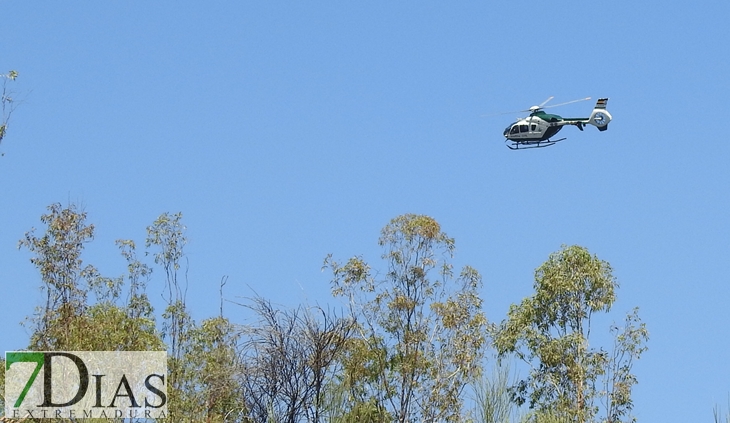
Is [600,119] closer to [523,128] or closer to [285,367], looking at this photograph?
[523,128]

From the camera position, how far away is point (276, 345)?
1502 centimetres

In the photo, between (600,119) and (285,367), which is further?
(600,119)

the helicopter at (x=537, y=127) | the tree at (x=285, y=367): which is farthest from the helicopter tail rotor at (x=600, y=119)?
the tree at (x=285, y=367)

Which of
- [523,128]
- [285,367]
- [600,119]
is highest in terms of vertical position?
[600,119]

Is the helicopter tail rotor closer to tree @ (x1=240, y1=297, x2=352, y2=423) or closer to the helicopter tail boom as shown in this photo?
the helicopter tail boom

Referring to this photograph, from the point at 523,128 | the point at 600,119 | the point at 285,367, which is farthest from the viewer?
the point at 600,119

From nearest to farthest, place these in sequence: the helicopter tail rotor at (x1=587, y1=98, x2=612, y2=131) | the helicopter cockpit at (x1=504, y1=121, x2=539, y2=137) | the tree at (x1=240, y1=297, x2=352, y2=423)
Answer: the tree at (x1=240, y1=297, x2=352, y2=423), the helicopter cockpit at (x1=504, y1=121, x2=539, y2=137), the helicopter tail rotor at (x1=587, y1=98, x2=612, y2=131)

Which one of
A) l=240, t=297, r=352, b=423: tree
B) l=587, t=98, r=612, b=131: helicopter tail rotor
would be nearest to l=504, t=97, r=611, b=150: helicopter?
l=587, t=98, r=612, b=131: helicopter tail rotor

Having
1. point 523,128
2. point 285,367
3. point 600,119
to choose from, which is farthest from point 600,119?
point 285,367

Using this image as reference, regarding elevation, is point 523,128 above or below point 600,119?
below

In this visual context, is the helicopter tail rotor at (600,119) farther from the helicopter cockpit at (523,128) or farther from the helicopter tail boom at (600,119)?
the helicopter cockpit at (523,128)

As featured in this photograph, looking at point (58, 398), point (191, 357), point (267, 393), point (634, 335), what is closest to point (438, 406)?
point (634, 335)

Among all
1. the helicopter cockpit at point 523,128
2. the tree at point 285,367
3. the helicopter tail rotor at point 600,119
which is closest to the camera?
the tree at point 285,367

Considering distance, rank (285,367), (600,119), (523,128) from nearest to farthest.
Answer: (285,367) → (523,128) → (600,119)
